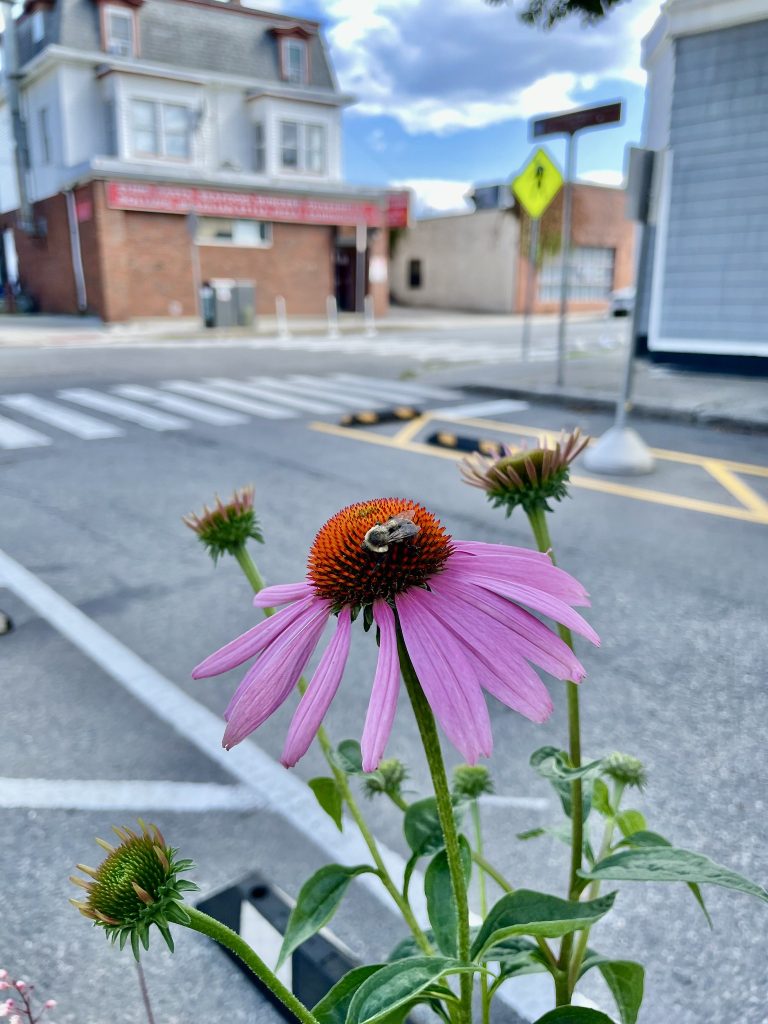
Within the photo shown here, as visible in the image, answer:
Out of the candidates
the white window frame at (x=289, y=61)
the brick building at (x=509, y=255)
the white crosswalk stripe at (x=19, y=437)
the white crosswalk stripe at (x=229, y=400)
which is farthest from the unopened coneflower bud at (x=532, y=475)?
the brick building at (x=509, y=255)

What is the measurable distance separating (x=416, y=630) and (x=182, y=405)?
35.6ft

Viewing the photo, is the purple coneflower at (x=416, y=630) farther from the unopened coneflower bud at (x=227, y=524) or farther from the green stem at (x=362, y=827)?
the unopened coneflower bud at (x=227, y=524)

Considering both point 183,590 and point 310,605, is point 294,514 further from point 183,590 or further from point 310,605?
point 310,605

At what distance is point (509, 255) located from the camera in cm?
4053

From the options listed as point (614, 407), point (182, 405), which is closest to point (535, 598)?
point (614, 407)

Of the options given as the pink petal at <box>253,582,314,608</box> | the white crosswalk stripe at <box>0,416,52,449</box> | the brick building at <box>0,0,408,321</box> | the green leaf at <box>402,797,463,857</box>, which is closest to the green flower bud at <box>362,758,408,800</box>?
the green leaf at <box>402,797,463,857</box>

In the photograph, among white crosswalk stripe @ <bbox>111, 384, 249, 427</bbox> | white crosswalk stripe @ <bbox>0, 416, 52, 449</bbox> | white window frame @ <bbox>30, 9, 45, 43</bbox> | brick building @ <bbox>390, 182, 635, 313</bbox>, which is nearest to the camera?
white crosswalk stripe @ <bbox>0, 416, 52, 449</bbox>

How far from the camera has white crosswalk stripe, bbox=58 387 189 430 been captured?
988 centimetres

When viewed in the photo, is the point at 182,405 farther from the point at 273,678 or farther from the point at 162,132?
the point at 162,132

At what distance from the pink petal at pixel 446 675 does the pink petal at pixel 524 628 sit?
0.14 feet

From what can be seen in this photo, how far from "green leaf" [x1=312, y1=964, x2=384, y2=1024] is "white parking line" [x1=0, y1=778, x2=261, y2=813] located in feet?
4.34

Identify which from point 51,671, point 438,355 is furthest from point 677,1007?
point 438,355

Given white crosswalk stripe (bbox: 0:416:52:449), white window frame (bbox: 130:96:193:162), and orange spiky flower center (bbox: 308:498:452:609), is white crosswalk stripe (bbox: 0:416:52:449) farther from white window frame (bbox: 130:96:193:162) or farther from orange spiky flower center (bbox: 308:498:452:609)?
white window frame (bbox: 130:96:193:162)

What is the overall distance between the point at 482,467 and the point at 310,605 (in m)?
0.62
